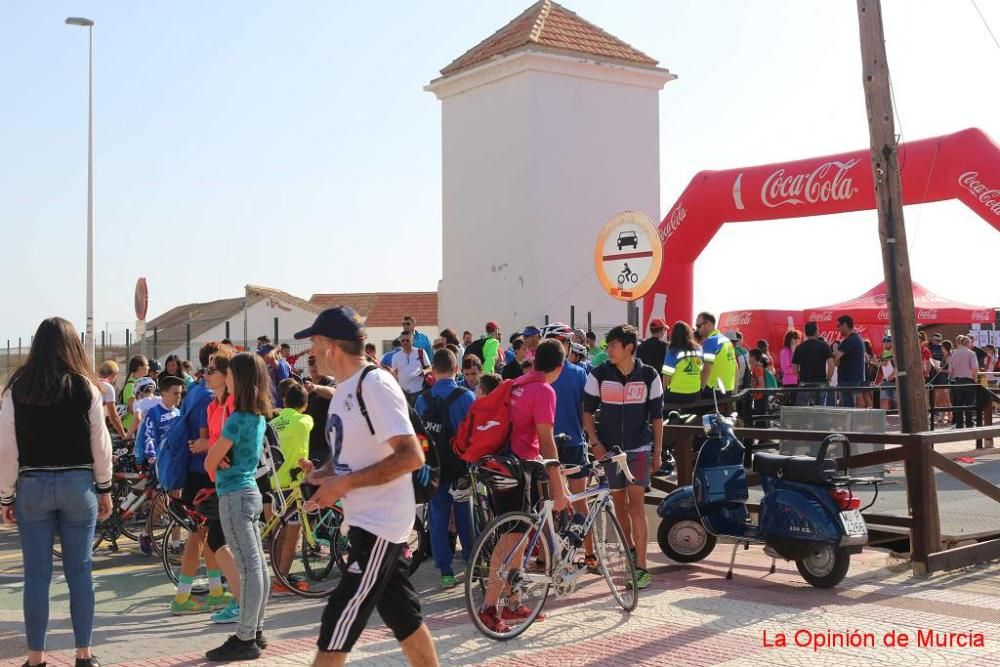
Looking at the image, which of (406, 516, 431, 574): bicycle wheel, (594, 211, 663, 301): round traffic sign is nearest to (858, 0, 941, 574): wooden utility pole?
(594, 211, 663, 301): round traffic sign

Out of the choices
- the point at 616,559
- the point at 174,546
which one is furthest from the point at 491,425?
the point at 174,546

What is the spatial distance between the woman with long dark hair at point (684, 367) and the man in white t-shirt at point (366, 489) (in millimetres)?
8354

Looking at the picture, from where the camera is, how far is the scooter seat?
26.9 ft

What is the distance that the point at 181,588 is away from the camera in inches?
305

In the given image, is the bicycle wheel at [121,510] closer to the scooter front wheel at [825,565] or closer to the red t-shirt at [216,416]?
the red t-shirt at [216,416]

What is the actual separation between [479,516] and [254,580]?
2.72m

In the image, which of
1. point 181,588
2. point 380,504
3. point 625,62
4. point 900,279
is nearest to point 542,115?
point 625,62

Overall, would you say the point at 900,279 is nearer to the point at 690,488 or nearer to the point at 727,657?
the point at 690,488

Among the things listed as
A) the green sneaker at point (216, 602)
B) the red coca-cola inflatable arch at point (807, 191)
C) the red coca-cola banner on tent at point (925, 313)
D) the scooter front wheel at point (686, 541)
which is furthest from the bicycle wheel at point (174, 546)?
the red coca-cola banner on tent at point (925, 313)

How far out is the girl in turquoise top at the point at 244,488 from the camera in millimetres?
6332

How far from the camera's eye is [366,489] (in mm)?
4566

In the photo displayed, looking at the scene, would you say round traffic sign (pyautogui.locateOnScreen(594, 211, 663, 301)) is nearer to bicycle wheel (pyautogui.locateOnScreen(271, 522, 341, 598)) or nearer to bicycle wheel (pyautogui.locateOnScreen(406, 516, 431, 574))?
bicycle wheel (pyautogui.locateOnScreen(406, 516, 431, 574))

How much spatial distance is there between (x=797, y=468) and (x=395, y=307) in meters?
38.1

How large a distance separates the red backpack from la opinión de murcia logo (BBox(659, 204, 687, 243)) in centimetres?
1499
